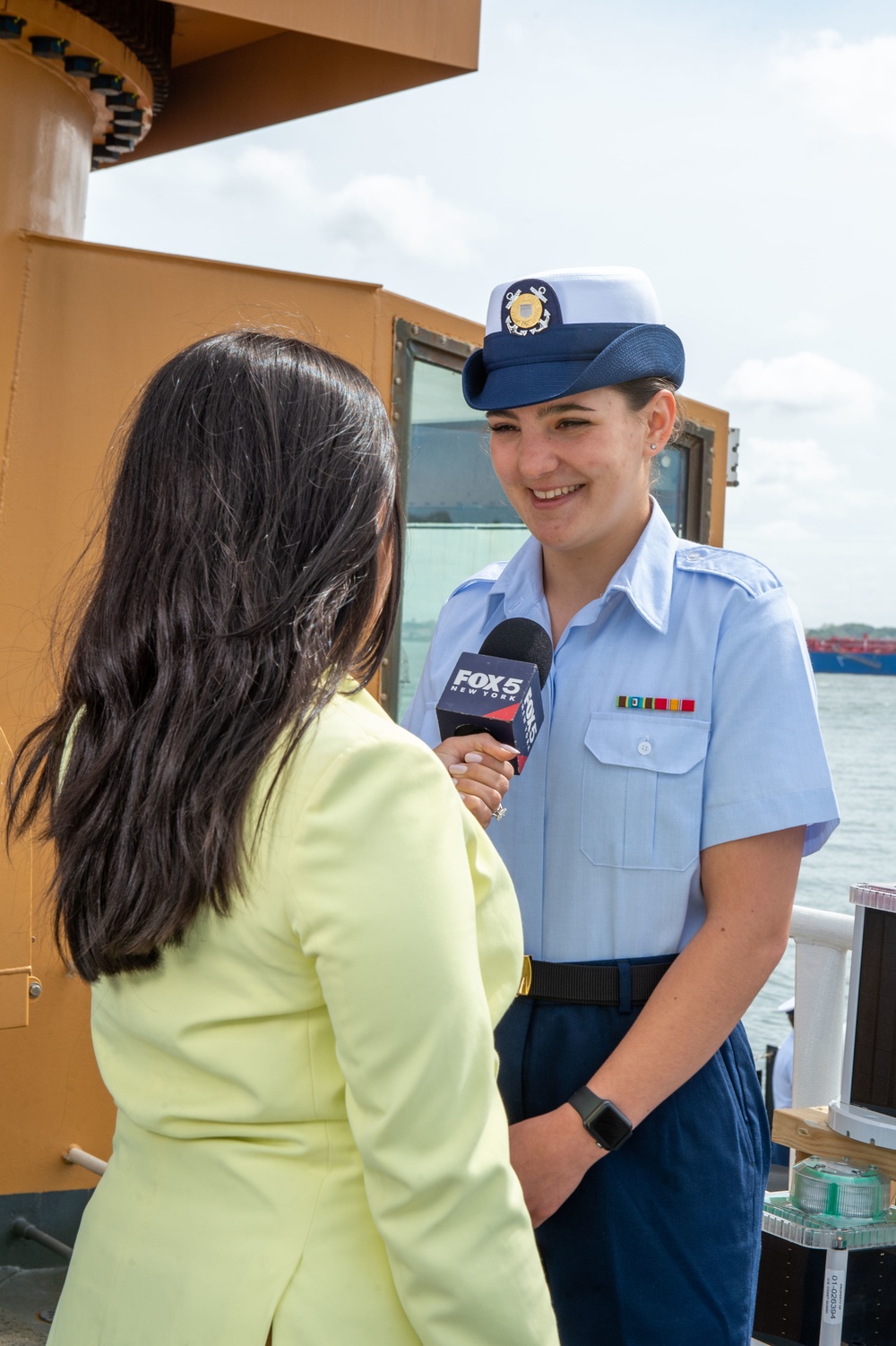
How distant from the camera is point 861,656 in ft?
244

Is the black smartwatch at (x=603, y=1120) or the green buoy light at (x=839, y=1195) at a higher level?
the black smartwatch at (x=603, y=1120)

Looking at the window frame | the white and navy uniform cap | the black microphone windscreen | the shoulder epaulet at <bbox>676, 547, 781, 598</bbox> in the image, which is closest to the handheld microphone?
the black microphone windscreen

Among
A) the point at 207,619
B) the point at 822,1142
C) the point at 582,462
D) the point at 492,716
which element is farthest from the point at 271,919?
the point at 822,1142

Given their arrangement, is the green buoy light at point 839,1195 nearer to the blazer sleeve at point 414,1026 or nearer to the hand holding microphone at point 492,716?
the hand holding microphone at point 492,716

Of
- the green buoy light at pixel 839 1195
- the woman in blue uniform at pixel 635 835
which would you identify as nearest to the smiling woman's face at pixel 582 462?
the woman in blue uniform at pixel 635 835

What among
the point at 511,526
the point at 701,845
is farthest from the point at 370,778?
the point at 511,526

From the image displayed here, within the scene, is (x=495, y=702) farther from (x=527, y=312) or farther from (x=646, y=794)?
(x=527, y=312)

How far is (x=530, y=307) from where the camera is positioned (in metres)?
1.94

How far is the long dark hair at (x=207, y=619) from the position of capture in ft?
3.99

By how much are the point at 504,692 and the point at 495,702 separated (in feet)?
0.07

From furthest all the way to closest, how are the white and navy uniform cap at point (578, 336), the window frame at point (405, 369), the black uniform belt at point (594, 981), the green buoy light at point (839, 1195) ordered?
the window frame at point (405, 369)
the green buoy light at point (839, 1195)
the white and navy uniform cap at point (578, 336)
the black uniform belt at point (594, 981)

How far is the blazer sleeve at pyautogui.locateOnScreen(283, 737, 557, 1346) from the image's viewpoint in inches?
44.5

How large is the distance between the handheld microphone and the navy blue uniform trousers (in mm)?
407

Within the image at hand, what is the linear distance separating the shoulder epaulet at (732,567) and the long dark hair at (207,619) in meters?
0.68
